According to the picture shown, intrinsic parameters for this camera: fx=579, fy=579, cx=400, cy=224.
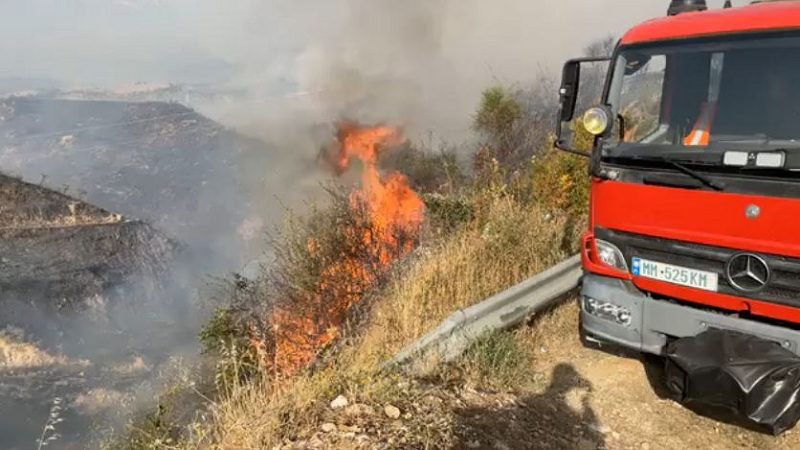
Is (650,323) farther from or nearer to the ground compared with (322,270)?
farther from the ground

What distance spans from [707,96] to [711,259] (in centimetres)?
113

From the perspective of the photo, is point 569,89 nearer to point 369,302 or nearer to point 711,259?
point 711,259

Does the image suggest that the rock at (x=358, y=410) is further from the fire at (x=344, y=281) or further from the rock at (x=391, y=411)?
the fire at (x=344, y=281)

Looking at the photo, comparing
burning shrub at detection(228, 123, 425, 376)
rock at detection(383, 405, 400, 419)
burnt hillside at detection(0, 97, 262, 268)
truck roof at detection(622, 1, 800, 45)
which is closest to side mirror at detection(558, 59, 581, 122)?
truck roof at detection(622, 1, 800, 45)

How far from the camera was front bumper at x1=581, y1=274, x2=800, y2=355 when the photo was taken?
3.31 metres

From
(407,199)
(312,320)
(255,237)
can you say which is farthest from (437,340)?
(255,237)

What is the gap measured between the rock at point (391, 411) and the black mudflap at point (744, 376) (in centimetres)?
168

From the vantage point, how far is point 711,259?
3479mm

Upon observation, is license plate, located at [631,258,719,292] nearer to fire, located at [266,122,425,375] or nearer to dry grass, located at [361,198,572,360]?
dry grass, located at [361,198,572,360]

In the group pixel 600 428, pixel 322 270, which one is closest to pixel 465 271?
pixel 600 428

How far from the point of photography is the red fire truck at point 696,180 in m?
3.26

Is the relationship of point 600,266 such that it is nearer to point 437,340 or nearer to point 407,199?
point 437,340

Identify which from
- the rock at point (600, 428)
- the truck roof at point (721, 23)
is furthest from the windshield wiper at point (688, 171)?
the rock at point (600, 428)

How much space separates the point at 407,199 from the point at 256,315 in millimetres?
5761
